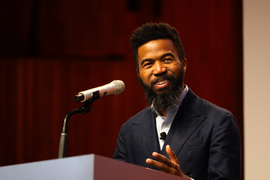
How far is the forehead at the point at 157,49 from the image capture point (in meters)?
1.88

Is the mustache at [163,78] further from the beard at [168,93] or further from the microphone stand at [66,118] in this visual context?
the microphone stand at [66,118]

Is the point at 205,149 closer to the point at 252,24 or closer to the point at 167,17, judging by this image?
the point at 252,24

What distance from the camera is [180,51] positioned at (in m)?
1.97

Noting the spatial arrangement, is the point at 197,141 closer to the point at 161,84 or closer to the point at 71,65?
the point at 161,84

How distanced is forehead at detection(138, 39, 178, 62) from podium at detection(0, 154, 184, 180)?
0.95 meters

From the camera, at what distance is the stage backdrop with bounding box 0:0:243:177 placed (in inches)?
127

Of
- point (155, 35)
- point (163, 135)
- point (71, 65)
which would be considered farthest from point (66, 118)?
point (71, 65)

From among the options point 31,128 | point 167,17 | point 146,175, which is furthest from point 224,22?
point 146,175

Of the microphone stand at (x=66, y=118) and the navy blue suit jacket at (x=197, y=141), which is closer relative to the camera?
the microphone stand at (x=66, y=118)

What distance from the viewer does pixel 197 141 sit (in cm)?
171

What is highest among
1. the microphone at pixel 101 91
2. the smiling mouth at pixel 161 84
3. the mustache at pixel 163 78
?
the mustache at pixel 163 78

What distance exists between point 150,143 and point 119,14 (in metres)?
1.77

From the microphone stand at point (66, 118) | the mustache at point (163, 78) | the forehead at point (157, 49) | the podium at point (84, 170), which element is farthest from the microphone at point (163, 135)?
the podium at point (84, 170)

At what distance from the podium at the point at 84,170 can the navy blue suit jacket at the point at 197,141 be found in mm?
628
